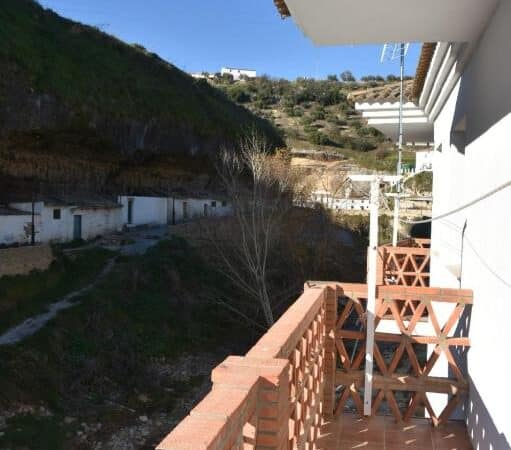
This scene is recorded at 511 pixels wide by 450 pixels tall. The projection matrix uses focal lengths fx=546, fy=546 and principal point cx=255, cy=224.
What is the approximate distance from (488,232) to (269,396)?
2.46m

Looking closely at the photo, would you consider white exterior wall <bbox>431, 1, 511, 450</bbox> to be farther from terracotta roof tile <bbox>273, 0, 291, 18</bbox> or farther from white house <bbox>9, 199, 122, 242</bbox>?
white house <bbox>9, 199, 122, 242</bbox>

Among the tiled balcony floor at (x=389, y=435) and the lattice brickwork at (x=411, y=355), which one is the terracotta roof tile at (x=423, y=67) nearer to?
the lattice brickwork at (x=411, y=355)

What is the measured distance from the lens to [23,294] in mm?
15797

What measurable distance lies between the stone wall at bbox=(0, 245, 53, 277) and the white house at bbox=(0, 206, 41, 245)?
1825 mm

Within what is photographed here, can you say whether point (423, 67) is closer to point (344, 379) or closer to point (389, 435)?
point (344, 379)

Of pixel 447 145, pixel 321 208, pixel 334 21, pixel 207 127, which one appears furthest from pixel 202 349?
pixel 207 127

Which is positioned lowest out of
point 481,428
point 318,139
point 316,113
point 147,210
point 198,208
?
point 481,428

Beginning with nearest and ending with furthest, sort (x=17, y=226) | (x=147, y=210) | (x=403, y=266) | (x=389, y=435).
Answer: (x=389, y=435)
(x=403, y=266)
(x=17, y=226)
(x=147, y=210)

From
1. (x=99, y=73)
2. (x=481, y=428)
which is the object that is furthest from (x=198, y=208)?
(x=481, y=428)

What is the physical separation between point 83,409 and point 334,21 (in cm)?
1122

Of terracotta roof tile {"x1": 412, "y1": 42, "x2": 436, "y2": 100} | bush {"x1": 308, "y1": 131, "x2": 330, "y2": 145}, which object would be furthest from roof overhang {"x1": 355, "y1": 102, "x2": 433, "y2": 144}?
bush {"x1": 308, "y1": 131, "x2": 330, "y2": 145}

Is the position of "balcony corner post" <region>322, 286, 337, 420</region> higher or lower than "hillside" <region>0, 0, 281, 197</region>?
lower

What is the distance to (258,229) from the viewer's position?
18703 millimetres

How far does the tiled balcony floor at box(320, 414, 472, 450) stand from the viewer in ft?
13.7
